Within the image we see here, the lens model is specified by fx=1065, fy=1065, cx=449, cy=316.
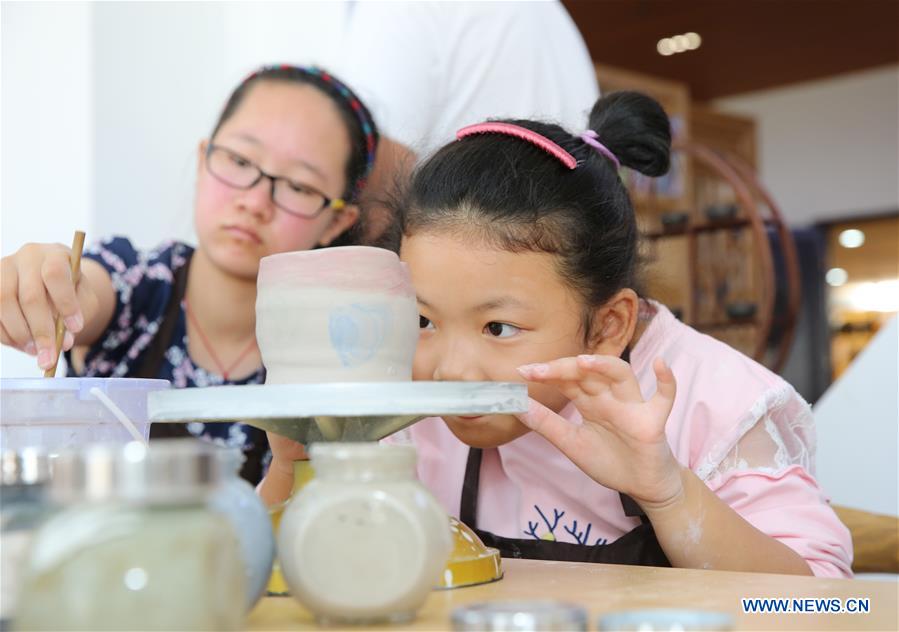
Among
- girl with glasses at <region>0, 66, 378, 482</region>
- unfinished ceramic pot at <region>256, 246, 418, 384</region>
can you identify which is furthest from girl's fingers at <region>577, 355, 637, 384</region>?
girl with glasses at <region>0, 66, 378, 482</region>

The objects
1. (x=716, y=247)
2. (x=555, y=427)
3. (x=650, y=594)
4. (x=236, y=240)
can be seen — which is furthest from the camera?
(x=716, y=247)

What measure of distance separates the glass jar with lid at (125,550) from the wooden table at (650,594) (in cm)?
15

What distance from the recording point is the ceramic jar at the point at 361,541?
0.60 meters

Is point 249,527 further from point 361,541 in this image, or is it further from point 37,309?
point 37,309

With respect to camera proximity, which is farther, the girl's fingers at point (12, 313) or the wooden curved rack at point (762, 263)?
the wooden curved rack at point (762, 263)

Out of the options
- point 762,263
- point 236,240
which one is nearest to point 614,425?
point 236,240

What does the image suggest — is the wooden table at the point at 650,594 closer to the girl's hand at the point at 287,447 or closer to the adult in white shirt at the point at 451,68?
the girl's hand at the point at 287,447

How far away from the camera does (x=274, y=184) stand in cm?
168

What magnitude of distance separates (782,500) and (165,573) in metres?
0.80

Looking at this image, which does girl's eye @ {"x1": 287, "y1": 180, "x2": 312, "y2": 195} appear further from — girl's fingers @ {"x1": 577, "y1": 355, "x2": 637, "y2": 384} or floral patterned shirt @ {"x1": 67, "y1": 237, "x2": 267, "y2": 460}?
girl's fingers @ {"x1": 577, "y1": 355, "x2": 637, "y2": 384}

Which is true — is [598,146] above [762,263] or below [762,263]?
above

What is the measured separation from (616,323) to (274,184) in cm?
64

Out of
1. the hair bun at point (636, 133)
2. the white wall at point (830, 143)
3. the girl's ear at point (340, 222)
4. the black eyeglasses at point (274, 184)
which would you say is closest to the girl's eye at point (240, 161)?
the black eyeglasses at point (274, 184)

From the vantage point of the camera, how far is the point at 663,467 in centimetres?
92
